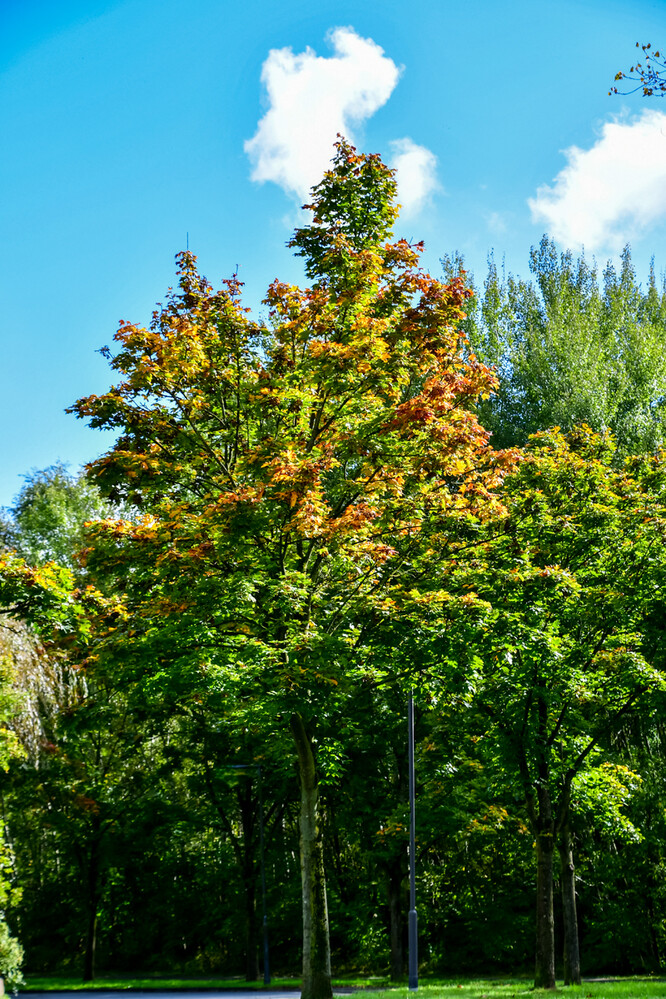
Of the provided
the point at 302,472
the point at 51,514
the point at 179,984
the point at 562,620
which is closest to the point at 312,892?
the point at 302,472

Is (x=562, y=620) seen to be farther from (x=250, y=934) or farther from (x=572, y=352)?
(x=250, y=934)

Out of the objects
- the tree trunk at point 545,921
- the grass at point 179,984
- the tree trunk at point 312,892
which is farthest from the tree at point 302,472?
the grass at point 179,984

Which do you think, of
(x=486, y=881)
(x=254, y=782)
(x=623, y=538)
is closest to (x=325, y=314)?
(x=623, y=538)

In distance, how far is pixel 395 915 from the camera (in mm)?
25781

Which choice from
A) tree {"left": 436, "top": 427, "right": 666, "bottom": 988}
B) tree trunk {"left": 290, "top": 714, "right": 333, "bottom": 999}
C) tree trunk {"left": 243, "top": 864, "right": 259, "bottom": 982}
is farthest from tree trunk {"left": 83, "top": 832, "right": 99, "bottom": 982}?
tree trunk {"left": 290, "top": 714, "right": 333, "bottom": 999}

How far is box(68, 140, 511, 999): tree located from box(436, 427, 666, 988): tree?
170 centimetres

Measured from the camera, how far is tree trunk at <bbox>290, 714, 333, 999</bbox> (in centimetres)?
1444

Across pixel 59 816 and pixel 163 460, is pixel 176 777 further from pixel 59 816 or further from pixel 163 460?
pixel 163 460

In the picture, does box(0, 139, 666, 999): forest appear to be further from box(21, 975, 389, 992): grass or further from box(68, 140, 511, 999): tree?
box(21, 975, 389, 992): grass

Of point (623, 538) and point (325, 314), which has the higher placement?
point (325, 314)

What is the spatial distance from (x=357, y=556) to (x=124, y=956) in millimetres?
30030

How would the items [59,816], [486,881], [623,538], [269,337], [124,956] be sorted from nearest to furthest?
[269,337], [623,538], [59,816], [486,881], [124,956]

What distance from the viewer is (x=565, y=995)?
14977mm

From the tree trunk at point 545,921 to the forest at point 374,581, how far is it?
2.1 inches
